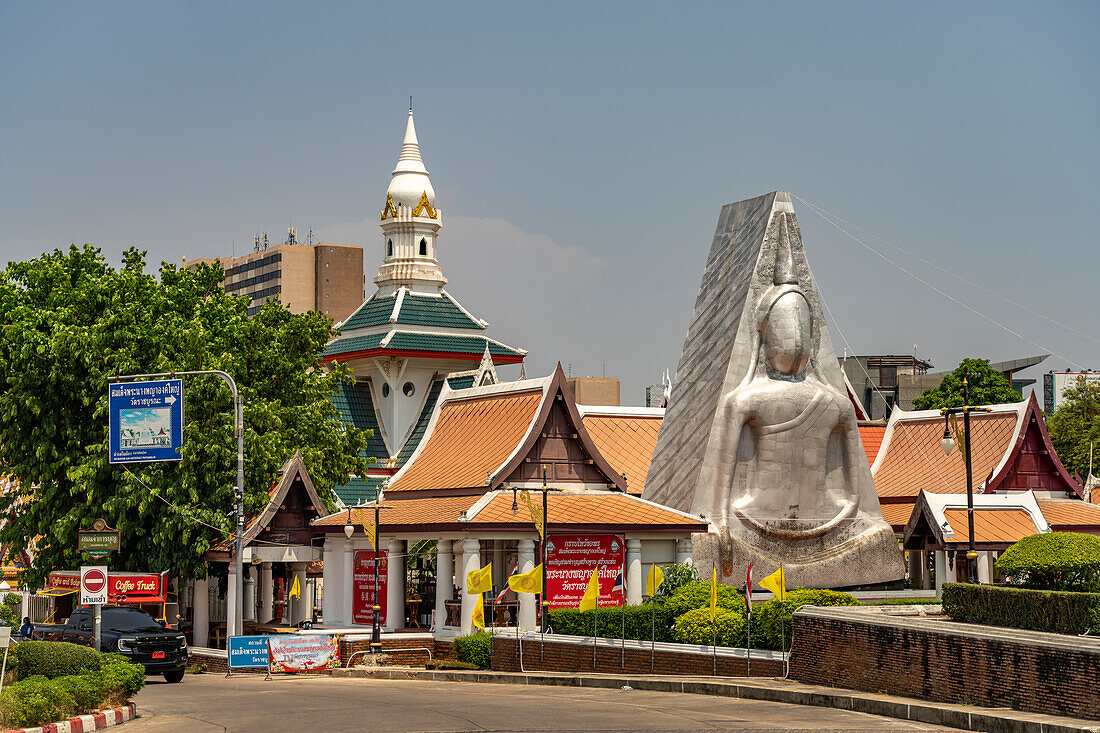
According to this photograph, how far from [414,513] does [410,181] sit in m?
36.6

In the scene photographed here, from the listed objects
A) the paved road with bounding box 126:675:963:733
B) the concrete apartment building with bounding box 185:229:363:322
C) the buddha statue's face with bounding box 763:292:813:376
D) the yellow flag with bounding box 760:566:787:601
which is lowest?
the paved road with bounding box 126:675:963:733

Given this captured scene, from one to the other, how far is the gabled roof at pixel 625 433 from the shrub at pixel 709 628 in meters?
19.0

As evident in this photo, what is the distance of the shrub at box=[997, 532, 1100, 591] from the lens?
86.7 ft

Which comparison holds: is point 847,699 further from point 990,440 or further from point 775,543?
point 990,440

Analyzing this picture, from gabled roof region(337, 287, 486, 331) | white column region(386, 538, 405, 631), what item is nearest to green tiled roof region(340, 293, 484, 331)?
gabled roof region(337, 287, 486, 331)

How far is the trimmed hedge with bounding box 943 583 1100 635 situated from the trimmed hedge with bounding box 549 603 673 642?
23.0ft

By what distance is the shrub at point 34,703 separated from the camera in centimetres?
2067

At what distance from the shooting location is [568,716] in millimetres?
22344

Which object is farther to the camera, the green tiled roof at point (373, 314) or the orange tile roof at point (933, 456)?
the green tiled roof at point (373, 314)

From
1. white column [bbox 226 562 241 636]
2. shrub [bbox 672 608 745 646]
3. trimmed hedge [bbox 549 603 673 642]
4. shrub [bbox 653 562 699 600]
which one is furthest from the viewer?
white column [bbox 226 562 241 636]

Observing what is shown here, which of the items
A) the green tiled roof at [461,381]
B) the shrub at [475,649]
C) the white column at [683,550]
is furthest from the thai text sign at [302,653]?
the green tiled roof at [461,381]

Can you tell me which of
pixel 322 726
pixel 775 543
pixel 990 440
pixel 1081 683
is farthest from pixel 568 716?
pixel 990 440

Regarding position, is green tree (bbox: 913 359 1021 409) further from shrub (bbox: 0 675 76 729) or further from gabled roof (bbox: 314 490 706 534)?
shrub (bbox: 0 675 76 729)

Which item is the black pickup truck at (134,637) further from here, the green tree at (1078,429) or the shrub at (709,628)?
the green tree at (1078,429)
